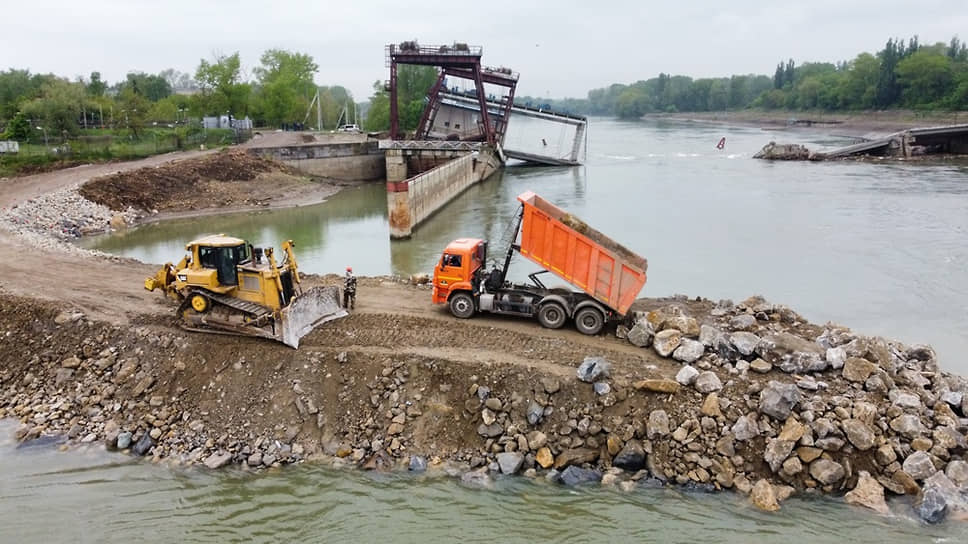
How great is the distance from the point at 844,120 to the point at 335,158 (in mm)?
100339

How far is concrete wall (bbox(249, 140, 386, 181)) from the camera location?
44875 mm

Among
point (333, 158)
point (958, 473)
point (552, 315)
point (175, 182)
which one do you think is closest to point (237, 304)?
point (552, 315)

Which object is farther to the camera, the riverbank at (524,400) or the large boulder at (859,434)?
the riverbank at (524,400)

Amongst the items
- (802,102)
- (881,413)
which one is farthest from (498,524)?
(802,102)

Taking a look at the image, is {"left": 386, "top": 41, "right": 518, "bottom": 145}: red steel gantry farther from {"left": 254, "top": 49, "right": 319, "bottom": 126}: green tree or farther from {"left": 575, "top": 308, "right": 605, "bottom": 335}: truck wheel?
{"left": 575, "top": 308, "right": 605, "bottom": 335}: truck wheel

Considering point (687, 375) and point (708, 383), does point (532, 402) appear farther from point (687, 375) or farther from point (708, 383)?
point (708, 383)

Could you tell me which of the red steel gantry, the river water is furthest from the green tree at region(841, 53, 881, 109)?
the red steel gantry

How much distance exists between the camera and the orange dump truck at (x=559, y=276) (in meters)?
13.0

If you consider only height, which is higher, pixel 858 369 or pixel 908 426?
pixel 858 369

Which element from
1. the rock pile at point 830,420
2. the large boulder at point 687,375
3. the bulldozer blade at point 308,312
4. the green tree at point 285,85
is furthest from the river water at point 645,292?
the green tree at point 285,85

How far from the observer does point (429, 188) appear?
112ft

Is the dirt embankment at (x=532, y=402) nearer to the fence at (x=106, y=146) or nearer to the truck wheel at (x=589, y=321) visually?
the truck wheel at (x=589, y=321)

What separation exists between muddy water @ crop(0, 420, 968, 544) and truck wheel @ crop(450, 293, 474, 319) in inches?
180

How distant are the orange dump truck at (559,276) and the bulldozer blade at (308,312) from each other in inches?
90.5
